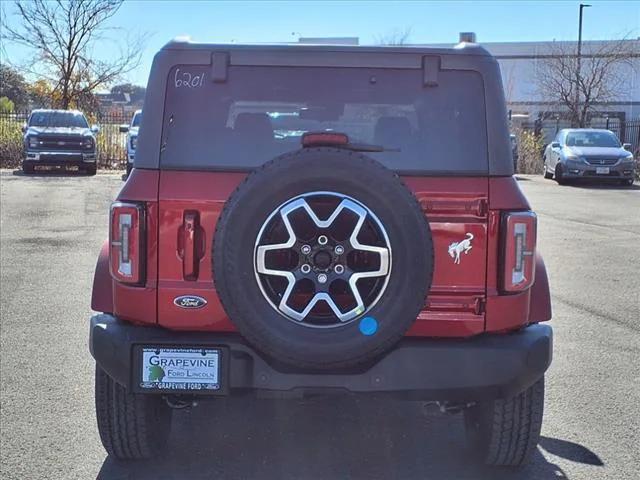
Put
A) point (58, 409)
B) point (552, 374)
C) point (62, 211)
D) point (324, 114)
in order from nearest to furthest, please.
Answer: point (324, 114) < point (58, 409) < point (552, 374) < point (62, 211)

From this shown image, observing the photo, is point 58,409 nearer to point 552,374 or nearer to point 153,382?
point 153,382

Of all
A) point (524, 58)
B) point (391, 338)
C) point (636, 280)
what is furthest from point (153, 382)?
point (524, 58)

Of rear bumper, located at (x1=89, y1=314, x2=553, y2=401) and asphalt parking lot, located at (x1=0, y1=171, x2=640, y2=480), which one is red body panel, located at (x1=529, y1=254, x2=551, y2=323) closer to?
rear bumper, located at (x1=89, y1=314, x2=553, y2=401)

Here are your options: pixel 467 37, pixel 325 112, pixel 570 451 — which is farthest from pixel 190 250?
pixel 570 451

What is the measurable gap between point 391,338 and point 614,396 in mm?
2486

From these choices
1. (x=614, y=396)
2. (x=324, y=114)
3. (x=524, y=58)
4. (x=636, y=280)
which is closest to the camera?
(x=324, y=114)

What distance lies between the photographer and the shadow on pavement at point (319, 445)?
3.96 meters

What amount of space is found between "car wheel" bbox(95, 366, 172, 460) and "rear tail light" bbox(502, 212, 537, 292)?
1.70 m

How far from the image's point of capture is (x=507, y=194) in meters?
3.51

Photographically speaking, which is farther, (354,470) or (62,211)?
(62,211)

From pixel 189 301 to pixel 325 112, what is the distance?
3.43 feet

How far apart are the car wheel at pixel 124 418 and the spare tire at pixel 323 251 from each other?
2.91ft

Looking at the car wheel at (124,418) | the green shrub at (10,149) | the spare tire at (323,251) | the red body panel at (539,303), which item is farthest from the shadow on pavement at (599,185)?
the spare tire at (323,251)

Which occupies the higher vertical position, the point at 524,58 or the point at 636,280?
the point at 524,58
